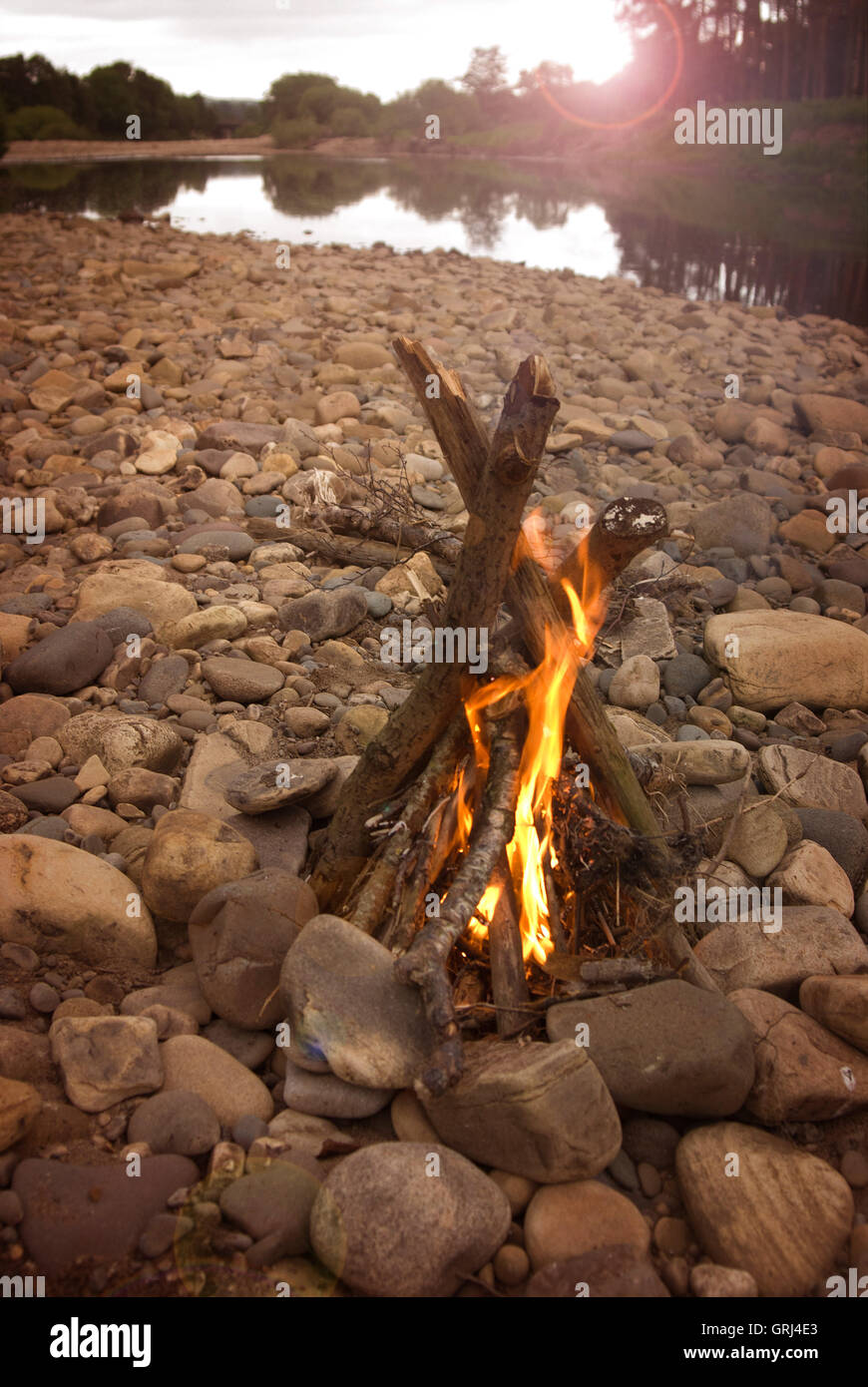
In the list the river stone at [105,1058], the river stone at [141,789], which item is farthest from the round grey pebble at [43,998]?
the river stone at [141,789]

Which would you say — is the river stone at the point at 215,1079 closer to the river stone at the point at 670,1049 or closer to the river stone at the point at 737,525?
the river stone at the point at 670,1049

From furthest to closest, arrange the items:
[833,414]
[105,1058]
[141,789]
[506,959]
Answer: [833,414]
[141,789]
[506,959]
[105,1058]

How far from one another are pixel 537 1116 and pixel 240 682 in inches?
113

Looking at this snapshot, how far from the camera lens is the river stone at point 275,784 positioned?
3.55m

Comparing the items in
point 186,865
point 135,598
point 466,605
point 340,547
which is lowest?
point 186,865

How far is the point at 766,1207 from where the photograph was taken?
242 centimetres

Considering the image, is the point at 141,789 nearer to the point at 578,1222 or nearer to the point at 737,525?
the point at 578,1222

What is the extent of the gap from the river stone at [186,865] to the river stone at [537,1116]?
3.79 feet

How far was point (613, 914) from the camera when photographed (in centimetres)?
320

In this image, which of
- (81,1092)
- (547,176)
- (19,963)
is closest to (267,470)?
(19,963)

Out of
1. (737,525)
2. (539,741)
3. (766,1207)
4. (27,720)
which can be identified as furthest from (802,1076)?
(737,525)

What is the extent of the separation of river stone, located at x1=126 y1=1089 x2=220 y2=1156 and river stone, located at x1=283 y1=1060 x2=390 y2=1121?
0.77 ft

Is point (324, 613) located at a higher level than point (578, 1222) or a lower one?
higher

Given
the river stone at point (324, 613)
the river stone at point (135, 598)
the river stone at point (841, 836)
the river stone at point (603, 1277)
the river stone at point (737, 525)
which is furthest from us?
the river stone at point (737, 525)
